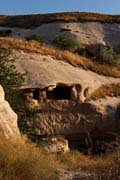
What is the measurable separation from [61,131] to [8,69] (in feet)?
12.0

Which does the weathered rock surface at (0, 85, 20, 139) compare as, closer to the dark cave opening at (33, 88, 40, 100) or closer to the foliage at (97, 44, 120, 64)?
the dark cave opening at (33, 88, 40, 100)

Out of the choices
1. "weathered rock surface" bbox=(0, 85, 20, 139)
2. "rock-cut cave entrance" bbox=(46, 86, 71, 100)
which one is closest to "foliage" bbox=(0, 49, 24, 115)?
"rock-cut cave entrance" bbox=(46, 86, 71, 100)

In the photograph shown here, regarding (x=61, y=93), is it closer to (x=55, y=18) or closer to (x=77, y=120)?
(x=77, y=120)

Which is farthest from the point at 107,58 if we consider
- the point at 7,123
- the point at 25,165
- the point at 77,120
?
the point at 25,165

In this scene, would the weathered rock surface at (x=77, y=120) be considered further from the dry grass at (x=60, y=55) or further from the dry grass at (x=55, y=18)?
the dry grass at (x=55, y=18)

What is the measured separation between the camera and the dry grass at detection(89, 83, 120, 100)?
80.8ft

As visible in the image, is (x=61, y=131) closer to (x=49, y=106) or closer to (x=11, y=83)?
(x=49, y=106)

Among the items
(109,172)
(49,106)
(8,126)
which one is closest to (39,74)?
(49,106)

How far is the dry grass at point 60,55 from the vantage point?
2528 cm

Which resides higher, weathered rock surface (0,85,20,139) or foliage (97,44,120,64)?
foliage (97,44,120,64)

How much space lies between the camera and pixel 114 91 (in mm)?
25641

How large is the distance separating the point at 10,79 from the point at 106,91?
5.87 metres

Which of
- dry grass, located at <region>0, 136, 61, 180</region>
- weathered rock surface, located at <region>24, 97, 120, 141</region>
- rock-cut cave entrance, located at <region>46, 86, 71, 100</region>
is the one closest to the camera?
dry grass, located at <region>0, 136, 61, 180</region>

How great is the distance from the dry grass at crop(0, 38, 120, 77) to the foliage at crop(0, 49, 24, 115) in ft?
6.32
